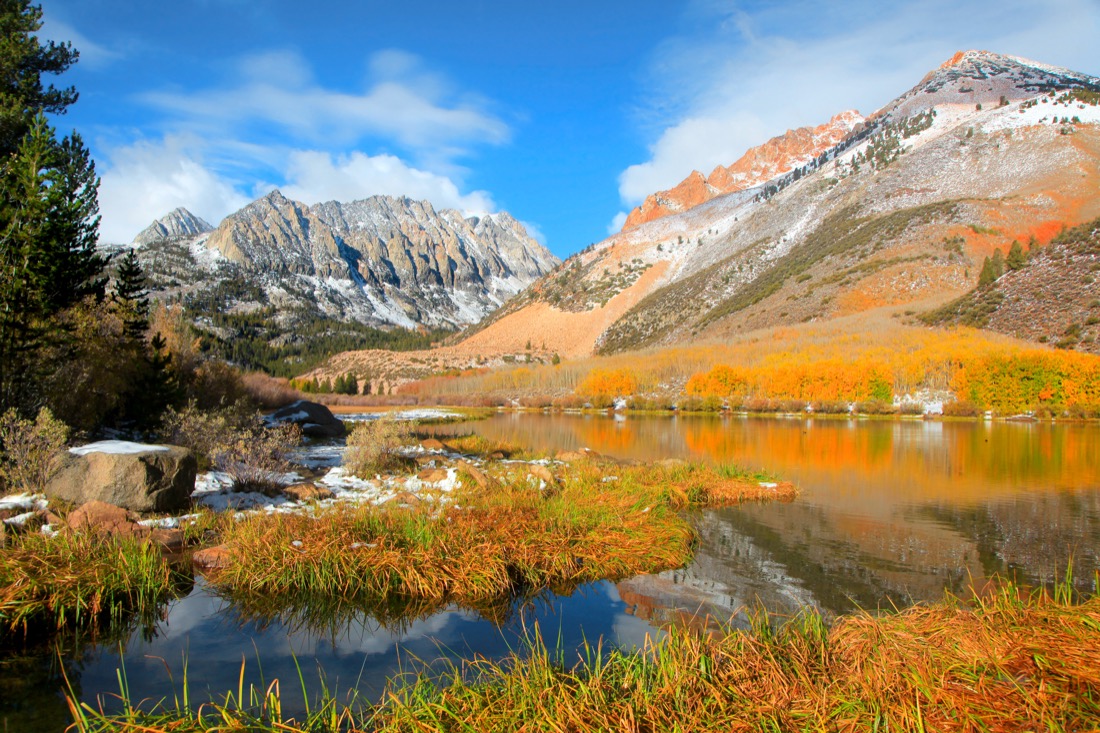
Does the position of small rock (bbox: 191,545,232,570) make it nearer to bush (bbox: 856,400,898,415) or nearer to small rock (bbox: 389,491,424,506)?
small rock (bbox: 389,491,424,506)

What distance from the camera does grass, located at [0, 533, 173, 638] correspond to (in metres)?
5.18

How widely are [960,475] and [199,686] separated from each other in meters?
16.9

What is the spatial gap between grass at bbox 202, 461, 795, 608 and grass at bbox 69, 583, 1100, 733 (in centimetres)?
225

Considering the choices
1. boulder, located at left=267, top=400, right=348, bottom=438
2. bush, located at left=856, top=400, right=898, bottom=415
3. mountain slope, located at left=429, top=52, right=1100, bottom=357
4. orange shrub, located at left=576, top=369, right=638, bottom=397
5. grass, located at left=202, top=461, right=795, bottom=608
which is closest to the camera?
grass, located at left=202, top=461, right=795, bottom=608

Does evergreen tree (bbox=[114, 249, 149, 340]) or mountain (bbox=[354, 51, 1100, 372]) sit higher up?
mountain (bbox=[354, 51, 1100, 372])

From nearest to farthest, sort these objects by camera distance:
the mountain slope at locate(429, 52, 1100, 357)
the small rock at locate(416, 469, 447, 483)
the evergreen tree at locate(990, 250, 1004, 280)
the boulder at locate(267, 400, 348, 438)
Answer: the small rock at locate(416, 469, 447, 483) → the boulder at locate(267, 400, 348, 438) → the evergreen tree at locate(990, 250, 1004, 280) → the mountain slope at locate(429, 52, 1100, 357)

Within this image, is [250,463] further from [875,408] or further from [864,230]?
[864,230]

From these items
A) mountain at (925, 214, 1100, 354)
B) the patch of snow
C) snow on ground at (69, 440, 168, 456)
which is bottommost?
the patch of snow

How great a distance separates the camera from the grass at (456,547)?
641cm

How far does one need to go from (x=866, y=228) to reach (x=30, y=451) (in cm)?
7989

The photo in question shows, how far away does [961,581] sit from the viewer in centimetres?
708

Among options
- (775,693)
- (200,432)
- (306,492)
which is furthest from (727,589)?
(200,432)

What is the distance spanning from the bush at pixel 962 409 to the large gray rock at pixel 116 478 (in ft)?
134

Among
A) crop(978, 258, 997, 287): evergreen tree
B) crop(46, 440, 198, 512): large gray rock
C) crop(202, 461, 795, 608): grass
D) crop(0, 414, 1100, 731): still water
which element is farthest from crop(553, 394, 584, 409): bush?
crop(46, 440, 198, 512): large gray rock
